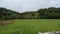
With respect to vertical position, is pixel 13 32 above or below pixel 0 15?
above

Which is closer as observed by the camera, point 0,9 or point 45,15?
point 45,15

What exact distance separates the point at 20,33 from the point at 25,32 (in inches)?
22.2

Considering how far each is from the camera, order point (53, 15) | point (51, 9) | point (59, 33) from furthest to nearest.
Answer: point (51, 9) < point (53, 15) < point (59, 33)

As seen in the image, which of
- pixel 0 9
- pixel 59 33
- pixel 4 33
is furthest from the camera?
pixel 0 9

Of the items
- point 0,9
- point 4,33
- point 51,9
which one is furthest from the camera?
point 51,9

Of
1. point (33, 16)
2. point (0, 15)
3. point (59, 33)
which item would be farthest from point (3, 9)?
point (59, 33)

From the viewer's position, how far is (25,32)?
54.1 feet

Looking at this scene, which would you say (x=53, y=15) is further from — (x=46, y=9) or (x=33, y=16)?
(x=46, y=9)

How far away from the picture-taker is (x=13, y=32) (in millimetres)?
16438

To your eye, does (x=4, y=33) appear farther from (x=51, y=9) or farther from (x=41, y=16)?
(x=51, y=9)

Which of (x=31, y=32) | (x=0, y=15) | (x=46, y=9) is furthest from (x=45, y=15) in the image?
(x=31, y=32)

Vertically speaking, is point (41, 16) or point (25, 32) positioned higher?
point (25, 32)

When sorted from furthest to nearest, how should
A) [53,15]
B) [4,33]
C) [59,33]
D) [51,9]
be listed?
[51,9]
[53,15]
[4,33]
[59,33]

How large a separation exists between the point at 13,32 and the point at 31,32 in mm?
1882
